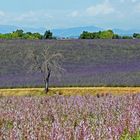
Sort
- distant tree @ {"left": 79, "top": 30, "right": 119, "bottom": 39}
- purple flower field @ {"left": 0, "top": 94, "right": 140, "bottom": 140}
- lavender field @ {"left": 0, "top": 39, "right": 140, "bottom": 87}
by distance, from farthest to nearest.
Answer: distant tree @ {"left": 79, "top": 30, "right": 119, "bottom": 39} < lavender field @ {"left": 0, "top": 39, "right": 140, "bottom": 87} < purple flower field @ {"left": 0, "top": 94, "right": 140, "bottom": 140}

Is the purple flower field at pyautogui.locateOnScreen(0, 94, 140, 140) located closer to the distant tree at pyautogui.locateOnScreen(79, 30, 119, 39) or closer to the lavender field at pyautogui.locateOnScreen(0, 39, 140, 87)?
the lavender field at pyautogui.locateOnScreen(0, 39, 140, 87)

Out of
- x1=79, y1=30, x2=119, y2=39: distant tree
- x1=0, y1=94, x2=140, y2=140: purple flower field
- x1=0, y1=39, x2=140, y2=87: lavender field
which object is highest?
x1=79, y1=30, x2=119, y2=39: distant tree

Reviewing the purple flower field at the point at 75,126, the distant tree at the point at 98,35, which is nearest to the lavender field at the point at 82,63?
the distant tree at the point at 98,35

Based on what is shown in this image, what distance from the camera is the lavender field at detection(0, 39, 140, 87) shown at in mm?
25320

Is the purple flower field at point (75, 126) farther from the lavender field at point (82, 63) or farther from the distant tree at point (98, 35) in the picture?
the distant tree at point (98, 35)

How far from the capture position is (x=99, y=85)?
81.4ft

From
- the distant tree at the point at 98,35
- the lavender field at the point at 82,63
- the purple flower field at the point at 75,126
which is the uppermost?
the distant tree at the point at 98,35

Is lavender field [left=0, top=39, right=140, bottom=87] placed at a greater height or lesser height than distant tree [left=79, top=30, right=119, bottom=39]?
lesser

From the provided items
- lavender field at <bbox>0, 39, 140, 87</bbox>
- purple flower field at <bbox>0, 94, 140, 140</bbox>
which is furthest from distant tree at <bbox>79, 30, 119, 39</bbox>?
purple flower field at <bbox>0, 94, 140, 140</bbox>

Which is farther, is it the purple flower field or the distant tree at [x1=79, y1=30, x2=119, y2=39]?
the distant tree at [x1=79, y1=30, x2=119, y2=39]

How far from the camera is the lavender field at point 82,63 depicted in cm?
2532

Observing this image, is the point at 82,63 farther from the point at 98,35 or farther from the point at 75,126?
the point at 75,126

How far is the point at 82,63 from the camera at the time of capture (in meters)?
30.3

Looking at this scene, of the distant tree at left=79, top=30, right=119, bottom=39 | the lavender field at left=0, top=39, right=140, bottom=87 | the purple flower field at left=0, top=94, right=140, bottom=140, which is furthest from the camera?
the distant tree at left=79, top=30, right=119, bottom=39
